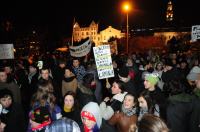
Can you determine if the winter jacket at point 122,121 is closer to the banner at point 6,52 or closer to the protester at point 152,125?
the protester at point 152,125

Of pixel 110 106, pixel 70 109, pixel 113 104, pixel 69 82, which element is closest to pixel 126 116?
pixel 110 106

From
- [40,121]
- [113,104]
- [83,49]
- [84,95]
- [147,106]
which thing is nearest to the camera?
[40,121]

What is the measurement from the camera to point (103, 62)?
1020 centimetres

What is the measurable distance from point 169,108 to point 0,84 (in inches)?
165

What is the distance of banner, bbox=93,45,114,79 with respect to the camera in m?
9.95

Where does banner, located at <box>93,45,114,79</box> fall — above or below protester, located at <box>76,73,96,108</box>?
above

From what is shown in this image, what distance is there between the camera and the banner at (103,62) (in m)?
9.95

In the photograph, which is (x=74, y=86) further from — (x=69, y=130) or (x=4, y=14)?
(x=4, y=14)

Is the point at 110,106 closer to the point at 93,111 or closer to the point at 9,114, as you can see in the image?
the point at 93,111

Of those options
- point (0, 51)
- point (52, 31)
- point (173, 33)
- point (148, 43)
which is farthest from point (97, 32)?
point (0, 51)

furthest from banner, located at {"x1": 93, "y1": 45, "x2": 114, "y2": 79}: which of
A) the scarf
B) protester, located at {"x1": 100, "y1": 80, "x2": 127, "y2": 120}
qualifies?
the scarf

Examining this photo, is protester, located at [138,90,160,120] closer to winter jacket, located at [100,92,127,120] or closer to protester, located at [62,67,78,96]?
winter jacket, located at [100,92,127,120]

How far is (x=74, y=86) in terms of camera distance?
9156mm

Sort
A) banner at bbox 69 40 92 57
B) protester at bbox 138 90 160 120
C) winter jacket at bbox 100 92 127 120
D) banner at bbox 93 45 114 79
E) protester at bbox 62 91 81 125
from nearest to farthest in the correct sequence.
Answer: protester at bbox 138 90 160 120, winter jacket at bbox 100 92 127 120, protester at bbox 62 91 81 125, banner at bbox 93 45 114 79, banner at bbox 69 40 92 57
